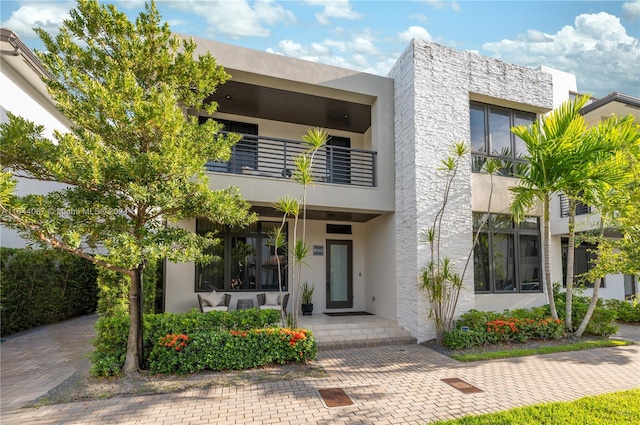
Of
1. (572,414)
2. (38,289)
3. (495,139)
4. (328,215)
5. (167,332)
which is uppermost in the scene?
(495,139)

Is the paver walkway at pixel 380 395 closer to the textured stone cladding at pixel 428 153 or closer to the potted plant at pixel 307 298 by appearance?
the textured stone cladding at pixel 428 153

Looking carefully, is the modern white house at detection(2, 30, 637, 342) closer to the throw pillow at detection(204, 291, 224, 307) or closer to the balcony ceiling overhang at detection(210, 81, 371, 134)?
the balcony ceiling overhang at detection(210, 81, 371, 134)

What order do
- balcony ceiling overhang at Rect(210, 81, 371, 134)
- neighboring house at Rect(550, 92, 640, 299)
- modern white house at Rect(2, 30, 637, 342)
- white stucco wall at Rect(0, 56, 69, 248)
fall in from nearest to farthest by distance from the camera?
modern white house at Rect(2, 30, 637, 342) → white stucco wall at Rect(0, 56, 69, 248) → balcony ceiling overhang at Rect(210, 81, 371, 134) → neighboring house at Rect(550, 92, 640, 299)

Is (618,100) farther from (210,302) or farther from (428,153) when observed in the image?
(210,302)

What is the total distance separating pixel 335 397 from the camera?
5.16 meters

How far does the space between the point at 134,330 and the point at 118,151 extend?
319cm

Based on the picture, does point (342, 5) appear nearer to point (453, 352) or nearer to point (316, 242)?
point (316, 242)

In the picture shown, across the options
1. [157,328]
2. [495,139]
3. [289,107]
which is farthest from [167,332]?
[495,139]

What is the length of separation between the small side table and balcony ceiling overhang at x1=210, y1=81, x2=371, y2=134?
593cm

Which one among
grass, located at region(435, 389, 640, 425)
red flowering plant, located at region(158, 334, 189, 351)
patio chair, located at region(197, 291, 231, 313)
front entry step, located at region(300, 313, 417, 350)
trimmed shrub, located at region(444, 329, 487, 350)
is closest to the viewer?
grass, located at region(435, 389, 640, 425)

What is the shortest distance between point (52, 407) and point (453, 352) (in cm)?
745

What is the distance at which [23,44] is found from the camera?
8.58 metres

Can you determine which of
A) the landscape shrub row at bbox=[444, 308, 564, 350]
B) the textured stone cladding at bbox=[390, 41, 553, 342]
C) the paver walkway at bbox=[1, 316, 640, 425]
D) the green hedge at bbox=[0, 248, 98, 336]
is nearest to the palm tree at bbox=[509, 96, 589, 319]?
the textured stone cladding at bbox=[390, 41, 553, 342]

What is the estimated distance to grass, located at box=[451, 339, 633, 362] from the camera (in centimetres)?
721
